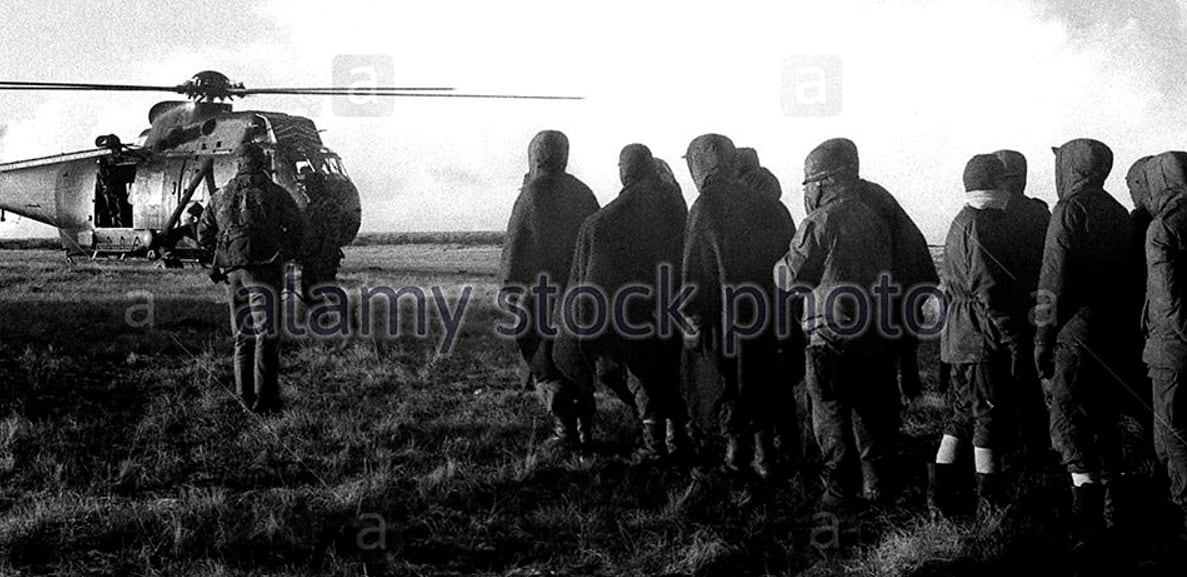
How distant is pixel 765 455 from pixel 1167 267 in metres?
2.48

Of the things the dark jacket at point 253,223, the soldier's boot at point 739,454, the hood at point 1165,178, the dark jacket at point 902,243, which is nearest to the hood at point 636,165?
the dark jacket at point 902,243

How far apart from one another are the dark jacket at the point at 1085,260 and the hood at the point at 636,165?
2440mm

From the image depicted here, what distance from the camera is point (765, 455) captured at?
5988mm

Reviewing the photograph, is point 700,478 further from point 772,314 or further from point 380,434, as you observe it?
point 380,434

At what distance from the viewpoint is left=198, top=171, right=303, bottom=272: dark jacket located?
758 centimetres

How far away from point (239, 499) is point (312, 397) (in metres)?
2.98

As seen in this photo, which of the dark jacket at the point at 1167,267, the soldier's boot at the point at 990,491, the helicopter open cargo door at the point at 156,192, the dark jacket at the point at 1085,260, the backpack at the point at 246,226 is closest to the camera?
the dark jacket at the point at 1167,267

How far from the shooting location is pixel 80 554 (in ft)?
15.1

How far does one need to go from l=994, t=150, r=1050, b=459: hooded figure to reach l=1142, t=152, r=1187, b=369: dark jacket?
717 mm

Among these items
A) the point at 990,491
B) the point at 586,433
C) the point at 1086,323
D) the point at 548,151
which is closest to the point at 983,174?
the point at 1086,323

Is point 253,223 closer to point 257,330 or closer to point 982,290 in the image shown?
point 257,330

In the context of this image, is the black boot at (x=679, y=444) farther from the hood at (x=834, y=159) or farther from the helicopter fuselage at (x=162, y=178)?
the helicopter fuselage at (x=162, y=178)

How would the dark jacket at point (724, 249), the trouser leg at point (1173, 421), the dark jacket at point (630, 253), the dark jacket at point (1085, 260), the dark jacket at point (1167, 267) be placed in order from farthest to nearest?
the dark jacket at point (630, 253), the dark jacket at point (724, 249), the dark jacket at point (1085, 260), the trouser leg at point (1173, 421), the dark jacket at point (1167, 267)

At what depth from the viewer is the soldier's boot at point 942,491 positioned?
16.8 ft
